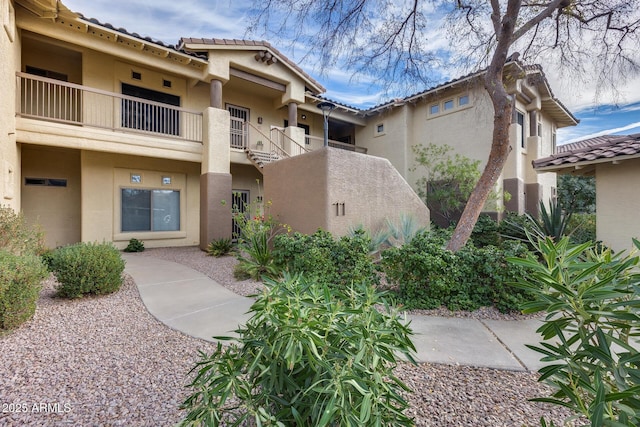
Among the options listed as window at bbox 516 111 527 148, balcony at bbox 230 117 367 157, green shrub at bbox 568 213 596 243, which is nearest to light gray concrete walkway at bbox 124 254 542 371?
green shrub at bbox 568 213 596 243

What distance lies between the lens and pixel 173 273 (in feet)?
24.6

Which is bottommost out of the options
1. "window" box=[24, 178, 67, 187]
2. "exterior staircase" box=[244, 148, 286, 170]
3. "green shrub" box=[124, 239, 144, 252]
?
"green shrub" box=[124, 239, 144, 252]

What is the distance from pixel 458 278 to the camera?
4.91m

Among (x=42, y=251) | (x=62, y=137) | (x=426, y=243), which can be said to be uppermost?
(x=62, y=137)

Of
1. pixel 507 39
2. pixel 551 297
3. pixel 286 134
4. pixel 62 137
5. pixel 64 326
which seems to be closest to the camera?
pixel 551 297

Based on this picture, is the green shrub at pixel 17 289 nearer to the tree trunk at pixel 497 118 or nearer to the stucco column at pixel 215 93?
the tree trunk at pixel 497 118

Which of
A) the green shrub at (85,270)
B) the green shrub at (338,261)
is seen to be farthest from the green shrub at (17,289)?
the green shrub at (338,261)

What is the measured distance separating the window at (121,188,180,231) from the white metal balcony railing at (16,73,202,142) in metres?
2.52

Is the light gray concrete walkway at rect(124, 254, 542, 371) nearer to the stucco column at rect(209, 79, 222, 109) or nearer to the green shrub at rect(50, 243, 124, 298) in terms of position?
the green shrub at rect(50, 243, 124, 298)

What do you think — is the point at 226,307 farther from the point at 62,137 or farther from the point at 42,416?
the point at 62,137

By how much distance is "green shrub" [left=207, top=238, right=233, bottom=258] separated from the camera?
10.0 m

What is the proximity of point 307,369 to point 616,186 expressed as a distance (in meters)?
7.88

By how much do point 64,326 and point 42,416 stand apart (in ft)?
7.57

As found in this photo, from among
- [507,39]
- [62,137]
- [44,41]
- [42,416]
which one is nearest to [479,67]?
[507,39]
